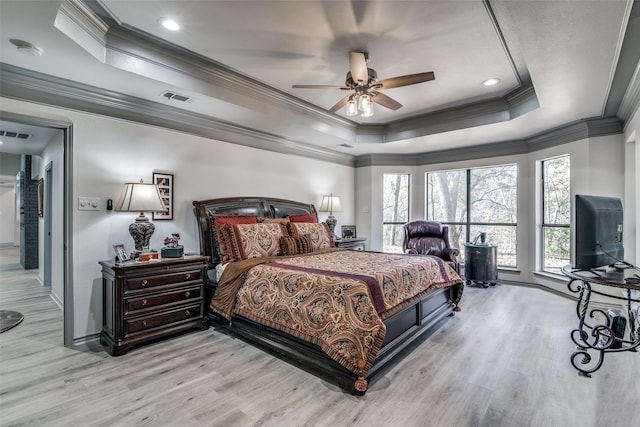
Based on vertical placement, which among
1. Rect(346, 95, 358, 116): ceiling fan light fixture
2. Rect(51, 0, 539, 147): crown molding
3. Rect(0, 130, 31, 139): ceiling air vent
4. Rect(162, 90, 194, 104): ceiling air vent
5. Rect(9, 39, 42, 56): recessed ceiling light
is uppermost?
Rect(51, 0, 539, 147): crown molding

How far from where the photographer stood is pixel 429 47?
284 cm

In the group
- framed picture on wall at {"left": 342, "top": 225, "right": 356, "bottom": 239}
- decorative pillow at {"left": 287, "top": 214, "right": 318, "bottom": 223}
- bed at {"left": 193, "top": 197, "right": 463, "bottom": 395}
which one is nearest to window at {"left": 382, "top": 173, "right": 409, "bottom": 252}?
framed picture on wall at {"left": 342, "top": 225, "right": 356, "bottom": 239}

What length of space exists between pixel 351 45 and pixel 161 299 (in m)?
3.09

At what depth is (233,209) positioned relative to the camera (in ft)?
13.7

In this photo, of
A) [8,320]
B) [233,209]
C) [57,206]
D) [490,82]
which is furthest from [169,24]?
[490,82]

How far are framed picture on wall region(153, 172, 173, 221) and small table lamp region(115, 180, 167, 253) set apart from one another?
405 millimetres

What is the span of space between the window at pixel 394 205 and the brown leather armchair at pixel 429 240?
111 centimetres

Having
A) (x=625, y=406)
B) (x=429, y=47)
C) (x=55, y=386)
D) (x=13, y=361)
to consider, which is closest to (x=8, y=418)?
(x=55, y=386)

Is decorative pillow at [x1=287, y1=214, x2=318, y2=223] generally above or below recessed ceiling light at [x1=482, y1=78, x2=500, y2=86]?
below

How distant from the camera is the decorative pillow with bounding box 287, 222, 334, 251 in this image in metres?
4.16

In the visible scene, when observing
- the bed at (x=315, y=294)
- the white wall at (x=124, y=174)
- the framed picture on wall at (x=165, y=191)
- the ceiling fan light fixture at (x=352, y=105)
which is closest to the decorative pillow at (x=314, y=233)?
the bed at (x=315, y=294)

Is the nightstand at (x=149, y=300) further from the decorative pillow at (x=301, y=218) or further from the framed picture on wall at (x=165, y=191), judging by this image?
the decorative pillow at (x=301, y=218)

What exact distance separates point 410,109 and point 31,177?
7984 mm

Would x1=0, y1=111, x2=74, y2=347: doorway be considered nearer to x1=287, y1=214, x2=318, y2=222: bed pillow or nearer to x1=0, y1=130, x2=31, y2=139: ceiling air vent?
x1=0, y1=130, x2=31, y2=139: ceiling air vent
